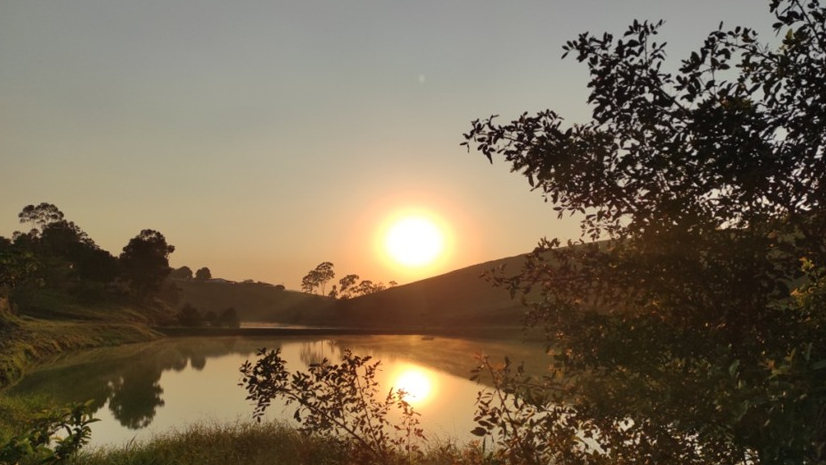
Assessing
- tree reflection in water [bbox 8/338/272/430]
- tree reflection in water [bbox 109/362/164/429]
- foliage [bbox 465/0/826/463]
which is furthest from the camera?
tree reflection in water [bbox 8/338/272/430]

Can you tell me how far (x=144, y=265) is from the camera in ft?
305

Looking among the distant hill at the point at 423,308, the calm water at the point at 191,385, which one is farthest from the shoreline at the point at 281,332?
the calm water at the point at 191,385

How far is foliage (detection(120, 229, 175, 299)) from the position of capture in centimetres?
9156

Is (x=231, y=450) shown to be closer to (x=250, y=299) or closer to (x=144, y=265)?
(x=144, y=265)

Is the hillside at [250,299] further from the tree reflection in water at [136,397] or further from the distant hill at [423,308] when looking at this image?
the tree reflection in water at [136,397]

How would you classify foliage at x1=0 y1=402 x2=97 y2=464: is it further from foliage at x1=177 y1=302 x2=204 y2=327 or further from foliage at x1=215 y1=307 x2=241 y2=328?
foliage at x1=215 y1=307 x2=241 y2=328

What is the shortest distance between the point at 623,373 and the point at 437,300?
114013mm

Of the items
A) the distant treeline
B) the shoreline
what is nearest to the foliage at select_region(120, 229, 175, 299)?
the distant treeline

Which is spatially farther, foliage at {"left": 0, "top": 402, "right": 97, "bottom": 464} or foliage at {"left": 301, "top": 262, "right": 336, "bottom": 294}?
foliage at {"left": 301, "top": 262, "right": 336, "bottom": 294}

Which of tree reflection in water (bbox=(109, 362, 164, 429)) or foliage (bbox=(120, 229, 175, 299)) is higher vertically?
foliage (bbox=(120, 229, 175, 299))

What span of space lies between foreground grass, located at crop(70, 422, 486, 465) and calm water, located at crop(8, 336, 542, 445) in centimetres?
192

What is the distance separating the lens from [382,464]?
6.96m

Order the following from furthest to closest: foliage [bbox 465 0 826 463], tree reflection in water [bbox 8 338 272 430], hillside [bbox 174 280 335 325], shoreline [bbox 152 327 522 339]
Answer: hillside [bbox 174 280 335 325]
shoreline [bbox 152 327 522 339]
tree reflection in water [bbox 8 338 272 430]
foliage [bbox 465 0 826 463]

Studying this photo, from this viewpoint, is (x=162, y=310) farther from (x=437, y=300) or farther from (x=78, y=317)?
(x=437, y=300)
